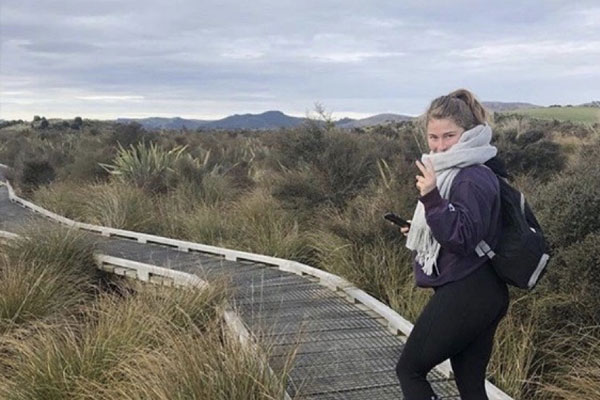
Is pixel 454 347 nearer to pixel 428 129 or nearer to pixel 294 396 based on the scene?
pixel 428 129

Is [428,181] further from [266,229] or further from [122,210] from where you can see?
[122,210]

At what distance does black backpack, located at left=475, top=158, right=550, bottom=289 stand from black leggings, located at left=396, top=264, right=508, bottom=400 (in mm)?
95

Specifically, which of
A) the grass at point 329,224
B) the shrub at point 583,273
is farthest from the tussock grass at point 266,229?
the shrub at point 583,273

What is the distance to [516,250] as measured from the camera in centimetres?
313

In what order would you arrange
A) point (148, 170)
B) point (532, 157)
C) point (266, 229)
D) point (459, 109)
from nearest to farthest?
point (459, 109) → point (266, 229) → point (532, 157) → point (148, 170)

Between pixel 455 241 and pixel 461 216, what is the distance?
11cm

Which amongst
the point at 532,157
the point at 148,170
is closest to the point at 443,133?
the point at 532,157

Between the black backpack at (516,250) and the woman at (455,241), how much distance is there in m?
0.04

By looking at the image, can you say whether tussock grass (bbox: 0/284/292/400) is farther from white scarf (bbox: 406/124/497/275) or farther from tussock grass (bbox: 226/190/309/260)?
tussock grass (bbox: 226/190/309/260)

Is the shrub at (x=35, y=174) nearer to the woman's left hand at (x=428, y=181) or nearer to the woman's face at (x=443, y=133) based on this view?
the woman's face at (x=443, y=133)

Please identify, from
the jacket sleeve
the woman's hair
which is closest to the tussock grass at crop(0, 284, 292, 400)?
the jacket sleeve

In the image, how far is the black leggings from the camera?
323 cm

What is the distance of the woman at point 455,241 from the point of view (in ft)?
9.98

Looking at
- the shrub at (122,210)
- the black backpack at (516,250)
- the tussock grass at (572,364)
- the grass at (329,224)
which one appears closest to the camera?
the black backpack at (516,250)
